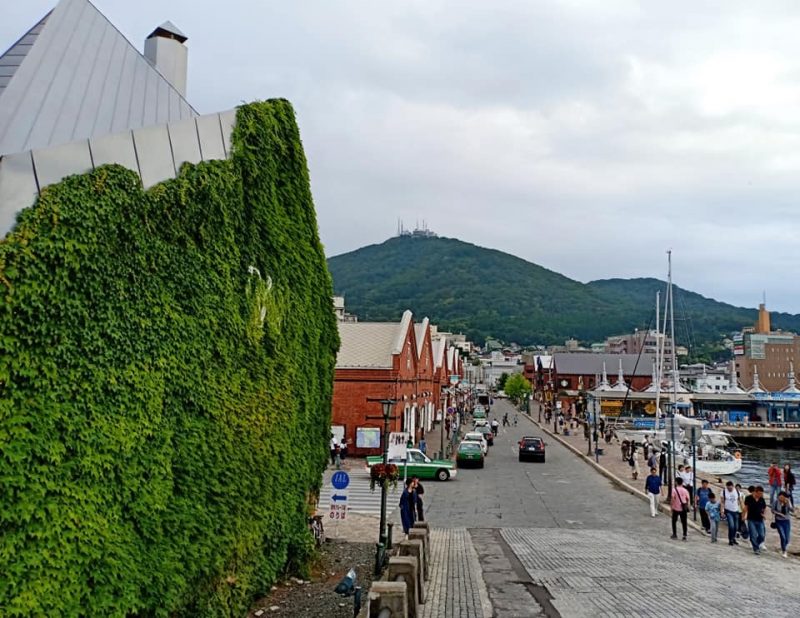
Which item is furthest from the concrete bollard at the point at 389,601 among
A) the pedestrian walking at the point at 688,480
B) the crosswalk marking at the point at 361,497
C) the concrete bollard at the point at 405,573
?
the pedestrian walking at the point at 688,480

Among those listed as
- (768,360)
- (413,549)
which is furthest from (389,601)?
(768,360)

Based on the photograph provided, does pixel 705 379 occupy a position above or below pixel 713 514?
below

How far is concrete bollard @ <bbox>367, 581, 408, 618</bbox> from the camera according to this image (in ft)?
26.1

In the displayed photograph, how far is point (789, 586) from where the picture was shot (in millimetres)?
12547

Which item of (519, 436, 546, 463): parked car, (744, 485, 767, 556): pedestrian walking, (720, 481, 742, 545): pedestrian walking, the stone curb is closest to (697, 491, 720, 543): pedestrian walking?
(720, 481, 742, 545): pedestrian walking

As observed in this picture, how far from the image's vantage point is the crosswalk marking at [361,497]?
23011 mm

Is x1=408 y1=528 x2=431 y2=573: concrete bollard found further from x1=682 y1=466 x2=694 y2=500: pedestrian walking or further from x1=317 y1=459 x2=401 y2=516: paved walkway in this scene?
x1=682 y1=466 x2=694 y2=500: pedestrian walking

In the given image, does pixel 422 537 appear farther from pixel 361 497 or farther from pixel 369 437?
pixel 369 437

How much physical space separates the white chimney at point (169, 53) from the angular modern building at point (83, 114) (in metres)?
3.16

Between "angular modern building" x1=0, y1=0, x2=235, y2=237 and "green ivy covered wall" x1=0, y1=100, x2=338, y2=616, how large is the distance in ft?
0.88

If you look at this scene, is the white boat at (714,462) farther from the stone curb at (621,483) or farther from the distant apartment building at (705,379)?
the distant apartment building at (705,379)

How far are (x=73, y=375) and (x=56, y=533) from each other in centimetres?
160

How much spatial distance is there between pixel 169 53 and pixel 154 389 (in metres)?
12.0

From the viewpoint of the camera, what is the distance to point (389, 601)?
8.01 meters
